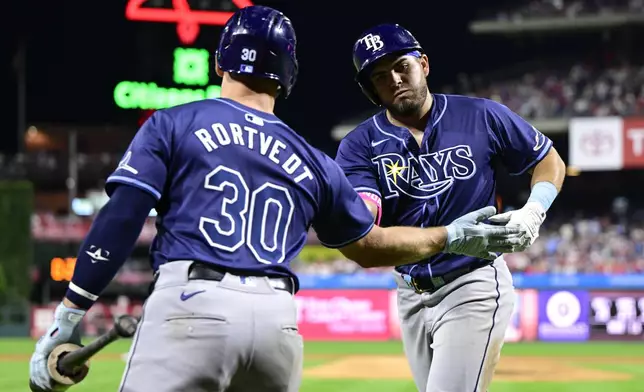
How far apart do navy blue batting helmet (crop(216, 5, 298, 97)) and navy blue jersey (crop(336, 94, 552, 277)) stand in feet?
4.60

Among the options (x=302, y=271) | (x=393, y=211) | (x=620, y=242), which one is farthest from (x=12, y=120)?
(x=393, y=211)

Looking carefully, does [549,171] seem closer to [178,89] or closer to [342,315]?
[178,89]

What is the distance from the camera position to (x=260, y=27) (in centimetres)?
272

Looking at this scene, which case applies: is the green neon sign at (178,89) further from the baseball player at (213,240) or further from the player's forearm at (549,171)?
the baseball player at (213,240)

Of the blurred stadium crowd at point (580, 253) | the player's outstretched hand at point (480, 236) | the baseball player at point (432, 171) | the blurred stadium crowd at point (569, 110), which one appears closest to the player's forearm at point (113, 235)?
the player's outstretched hand at point (480, 236)

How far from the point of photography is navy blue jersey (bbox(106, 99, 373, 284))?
8.15 ft

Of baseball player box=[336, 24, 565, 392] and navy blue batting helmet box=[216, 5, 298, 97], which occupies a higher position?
navy blue batting helmet box=[216, 5, 298, 97]

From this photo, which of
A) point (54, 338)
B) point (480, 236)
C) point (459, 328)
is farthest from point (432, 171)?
point (54, 338)

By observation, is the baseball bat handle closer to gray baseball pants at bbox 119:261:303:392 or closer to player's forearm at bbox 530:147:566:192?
gray baseball pants at bbox 119:261:303:392

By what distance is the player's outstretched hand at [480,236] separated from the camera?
3215mm

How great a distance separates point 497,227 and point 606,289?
1560cm

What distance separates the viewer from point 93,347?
258 centimetres

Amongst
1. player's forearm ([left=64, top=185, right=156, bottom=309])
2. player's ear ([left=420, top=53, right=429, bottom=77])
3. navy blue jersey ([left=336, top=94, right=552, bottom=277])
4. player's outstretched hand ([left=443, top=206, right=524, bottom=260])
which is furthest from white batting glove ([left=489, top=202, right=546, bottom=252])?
player's forearm ([left=64, top=185, right=156, bottom=309])

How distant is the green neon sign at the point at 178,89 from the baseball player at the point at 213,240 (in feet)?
33.4
